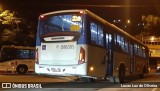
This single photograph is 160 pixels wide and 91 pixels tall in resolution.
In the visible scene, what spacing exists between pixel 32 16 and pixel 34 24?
966mm

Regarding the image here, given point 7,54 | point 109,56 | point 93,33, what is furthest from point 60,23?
point 7,54

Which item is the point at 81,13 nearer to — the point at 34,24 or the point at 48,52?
the point at 48,52

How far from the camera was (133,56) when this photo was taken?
26.7 m

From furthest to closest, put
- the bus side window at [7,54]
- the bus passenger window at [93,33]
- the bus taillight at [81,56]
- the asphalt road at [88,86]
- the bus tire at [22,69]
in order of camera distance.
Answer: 1. the bus tire at [22,69]
2. the bus side window at [7,54]
3. the asphalt road at [88,86]
4. the bus passenger window at [93,33]
5. the bus taillight at [81,56]

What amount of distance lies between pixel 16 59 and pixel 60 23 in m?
20.6

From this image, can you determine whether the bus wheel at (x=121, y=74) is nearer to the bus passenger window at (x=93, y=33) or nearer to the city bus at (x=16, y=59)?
the bus passenger window at (x=93, y=33)

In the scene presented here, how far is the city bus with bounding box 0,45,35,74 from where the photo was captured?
36.5 metres

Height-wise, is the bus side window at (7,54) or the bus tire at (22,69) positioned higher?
the bus side window at (7,54)

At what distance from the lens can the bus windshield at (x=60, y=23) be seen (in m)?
17.0

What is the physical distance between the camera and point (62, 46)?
17.0 meters

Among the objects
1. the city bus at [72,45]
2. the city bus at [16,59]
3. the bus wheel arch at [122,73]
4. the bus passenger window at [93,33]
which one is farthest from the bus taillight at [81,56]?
the city bus at [16,59]

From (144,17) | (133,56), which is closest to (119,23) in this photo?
(144,17)

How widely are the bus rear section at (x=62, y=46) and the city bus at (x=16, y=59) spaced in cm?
1934

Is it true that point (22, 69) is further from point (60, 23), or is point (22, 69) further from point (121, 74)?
point (60, 23)
